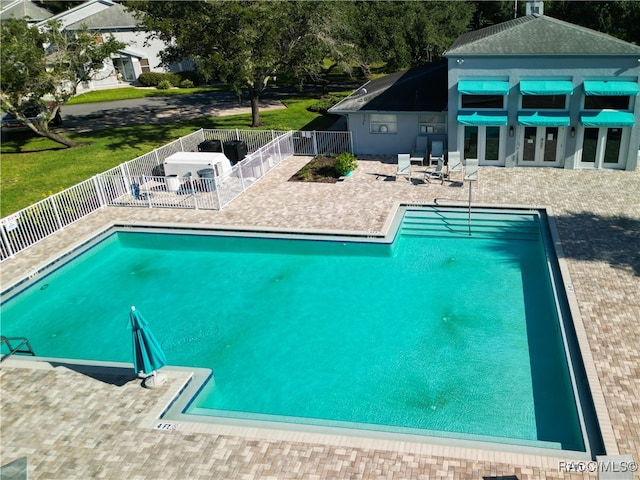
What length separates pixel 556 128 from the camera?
79.4 feet

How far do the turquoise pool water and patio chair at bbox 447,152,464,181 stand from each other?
4373 mm

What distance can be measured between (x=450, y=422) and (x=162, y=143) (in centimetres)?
2749

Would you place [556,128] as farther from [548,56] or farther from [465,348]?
[465,348]

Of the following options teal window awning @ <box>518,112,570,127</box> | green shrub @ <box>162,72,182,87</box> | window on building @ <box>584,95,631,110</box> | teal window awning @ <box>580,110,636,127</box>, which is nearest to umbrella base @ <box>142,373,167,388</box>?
teal window awning @ <box>518,112,570,127</box>

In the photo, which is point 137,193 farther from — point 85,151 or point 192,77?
point 192,77

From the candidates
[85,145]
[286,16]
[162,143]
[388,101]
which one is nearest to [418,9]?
[286,16]

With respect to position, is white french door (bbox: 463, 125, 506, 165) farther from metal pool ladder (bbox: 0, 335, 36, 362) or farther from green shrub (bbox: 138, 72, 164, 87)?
green shrub (bbox: 138, 72, 164, 87)

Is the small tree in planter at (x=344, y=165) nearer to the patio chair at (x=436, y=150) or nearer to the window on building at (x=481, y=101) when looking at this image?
the patio chair at (x=436, y=150)

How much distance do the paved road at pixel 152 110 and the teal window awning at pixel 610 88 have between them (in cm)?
2548

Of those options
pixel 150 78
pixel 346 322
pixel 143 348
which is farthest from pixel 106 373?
pixel 150 78

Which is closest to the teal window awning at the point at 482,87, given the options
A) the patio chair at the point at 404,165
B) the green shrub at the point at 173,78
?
the patio chair at the point at 404,165

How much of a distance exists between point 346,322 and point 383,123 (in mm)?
15278

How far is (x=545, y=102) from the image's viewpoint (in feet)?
78.7

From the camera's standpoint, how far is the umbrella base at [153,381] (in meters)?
12.5
